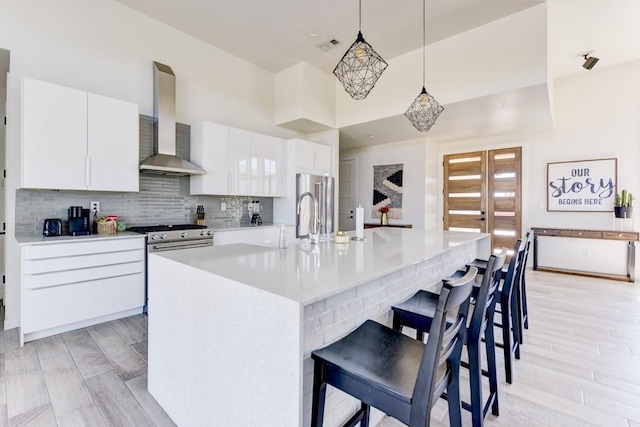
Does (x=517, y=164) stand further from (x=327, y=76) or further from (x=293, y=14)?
(x=293, y=14)

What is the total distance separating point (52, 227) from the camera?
115 inches

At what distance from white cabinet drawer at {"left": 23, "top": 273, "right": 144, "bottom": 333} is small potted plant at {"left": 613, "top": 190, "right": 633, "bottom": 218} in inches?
271

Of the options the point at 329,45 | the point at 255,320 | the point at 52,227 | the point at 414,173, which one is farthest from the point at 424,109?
the point at 52,227

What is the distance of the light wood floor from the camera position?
173 centimetres

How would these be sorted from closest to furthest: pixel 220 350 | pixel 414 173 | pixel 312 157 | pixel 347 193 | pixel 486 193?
pixel 220 350 → pixel 312 157 → pixel 486 193 → pixel 414 173 → pixel 347 193

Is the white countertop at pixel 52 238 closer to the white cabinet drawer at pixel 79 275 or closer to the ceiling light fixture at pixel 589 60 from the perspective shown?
the white cabinet drawer at pixel 79 275

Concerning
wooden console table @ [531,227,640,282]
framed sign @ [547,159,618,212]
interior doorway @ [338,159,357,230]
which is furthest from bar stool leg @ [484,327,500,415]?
interior doorway @ [338,159,357,230]

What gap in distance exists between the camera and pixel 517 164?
5883 mm

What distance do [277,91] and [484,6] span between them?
10.5 feet

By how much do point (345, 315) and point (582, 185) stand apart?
6.02m

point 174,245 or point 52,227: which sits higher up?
point 52,227

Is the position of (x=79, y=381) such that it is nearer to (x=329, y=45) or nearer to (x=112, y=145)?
(x=112, y=145)

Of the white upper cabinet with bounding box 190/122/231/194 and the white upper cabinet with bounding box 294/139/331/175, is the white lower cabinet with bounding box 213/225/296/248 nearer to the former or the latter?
the white upper cabinet with bounding box 190/122/231/194

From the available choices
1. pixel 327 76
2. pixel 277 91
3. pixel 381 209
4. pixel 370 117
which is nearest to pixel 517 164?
pixel 381 209
